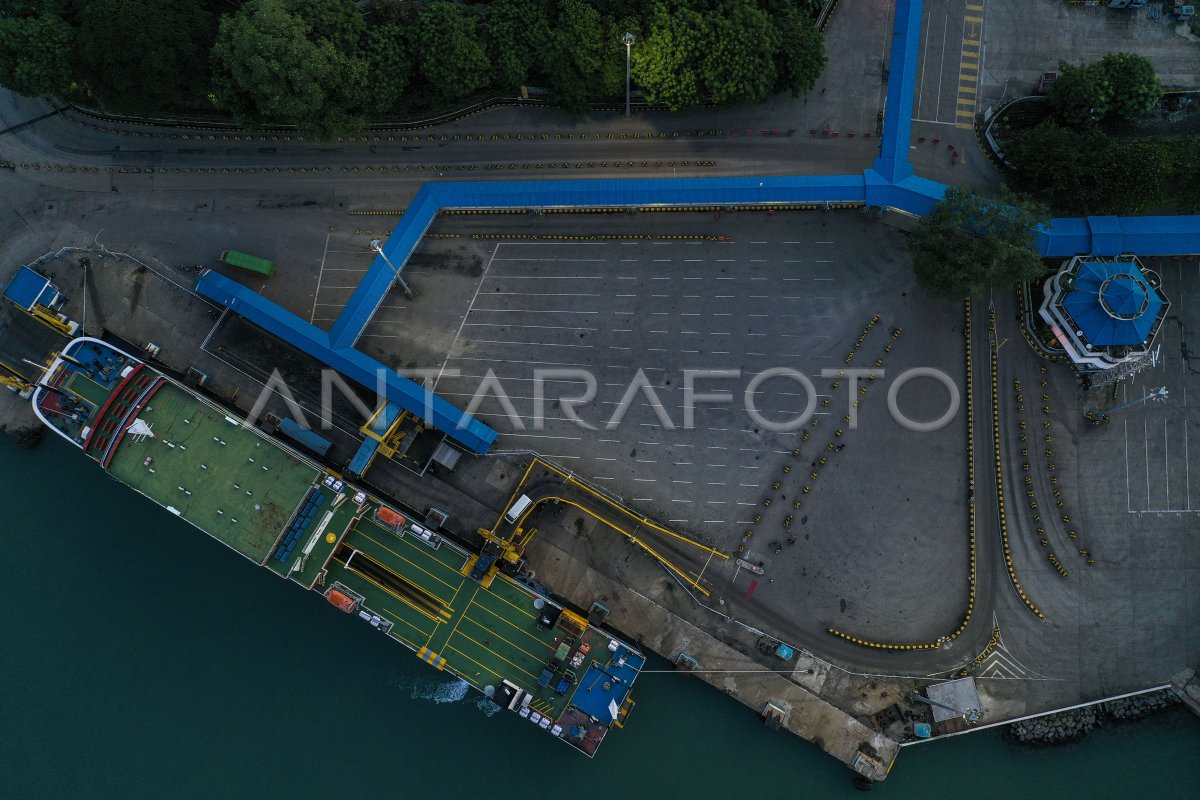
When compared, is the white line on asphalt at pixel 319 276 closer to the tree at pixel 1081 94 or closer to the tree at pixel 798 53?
the tree at pixel 798 53

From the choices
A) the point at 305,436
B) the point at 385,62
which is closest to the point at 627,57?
the point at 385,62

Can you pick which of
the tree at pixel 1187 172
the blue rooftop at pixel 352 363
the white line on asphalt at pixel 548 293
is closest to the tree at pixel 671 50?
the white line on asphalt at pixel 548 293

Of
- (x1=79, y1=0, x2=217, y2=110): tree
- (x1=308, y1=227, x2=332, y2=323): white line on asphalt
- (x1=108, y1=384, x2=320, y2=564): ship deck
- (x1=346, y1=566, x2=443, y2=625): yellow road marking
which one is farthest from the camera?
(x1=308, y1=227, x2=332, y2=323): white line on asphalt

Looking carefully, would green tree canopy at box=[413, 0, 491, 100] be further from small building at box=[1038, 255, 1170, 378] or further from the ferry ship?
small building at box=[1038, 255, 1170, 378]

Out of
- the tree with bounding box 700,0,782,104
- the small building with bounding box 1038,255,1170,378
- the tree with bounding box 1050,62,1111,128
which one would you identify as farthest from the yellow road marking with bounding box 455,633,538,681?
the tree with bounding box 1050,62,1111,128

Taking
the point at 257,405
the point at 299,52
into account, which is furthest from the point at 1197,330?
the point at 257,405

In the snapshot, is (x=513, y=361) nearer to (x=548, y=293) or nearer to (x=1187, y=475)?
(x=548, y=293)
